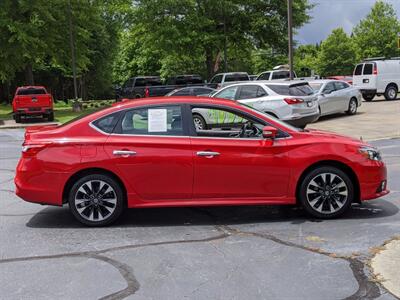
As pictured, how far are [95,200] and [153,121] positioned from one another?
1.18 metres

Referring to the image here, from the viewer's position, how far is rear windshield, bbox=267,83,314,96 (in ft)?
55.0

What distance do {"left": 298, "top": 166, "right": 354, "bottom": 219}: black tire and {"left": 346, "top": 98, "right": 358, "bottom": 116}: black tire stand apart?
51.8 feet

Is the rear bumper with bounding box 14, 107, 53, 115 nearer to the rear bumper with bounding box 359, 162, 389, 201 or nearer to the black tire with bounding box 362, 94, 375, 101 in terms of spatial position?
the black tire with bounding box 362, 94, 375, 101

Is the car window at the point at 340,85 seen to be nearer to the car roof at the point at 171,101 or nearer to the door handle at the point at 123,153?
the car roof at the point at 171,101

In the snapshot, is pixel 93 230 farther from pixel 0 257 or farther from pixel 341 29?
pixel 341 29

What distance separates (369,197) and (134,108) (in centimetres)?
308

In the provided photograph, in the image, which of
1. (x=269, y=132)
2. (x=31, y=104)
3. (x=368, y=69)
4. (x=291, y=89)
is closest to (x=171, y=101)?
(x=269, y=132)

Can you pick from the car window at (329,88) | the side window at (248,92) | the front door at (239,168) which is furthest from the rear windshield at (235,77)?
the front door at (239,168)

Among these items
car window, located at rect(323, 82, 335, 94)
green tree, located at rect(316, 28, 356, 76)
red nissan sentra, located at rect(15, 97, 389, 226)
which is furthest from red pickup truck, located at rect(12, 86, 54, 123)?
green tree, located at rect(316, 28, 356, 76)

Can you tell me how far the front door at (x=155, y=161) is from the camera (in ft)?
20.9

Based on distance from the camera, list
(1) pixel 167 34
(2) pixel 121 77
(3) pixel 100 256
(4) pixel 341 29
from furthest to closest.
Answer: (4) pixel 341 29 < (2) pixel 121 77 < (1) pixel 167 34 < (3) pixel 100 256

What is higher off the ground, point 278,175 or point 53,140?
point 53,140

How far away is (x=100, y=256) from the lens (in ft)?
17.5

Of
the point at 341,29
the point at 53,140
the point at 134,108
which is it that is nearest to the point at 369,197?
the point at 134,108
